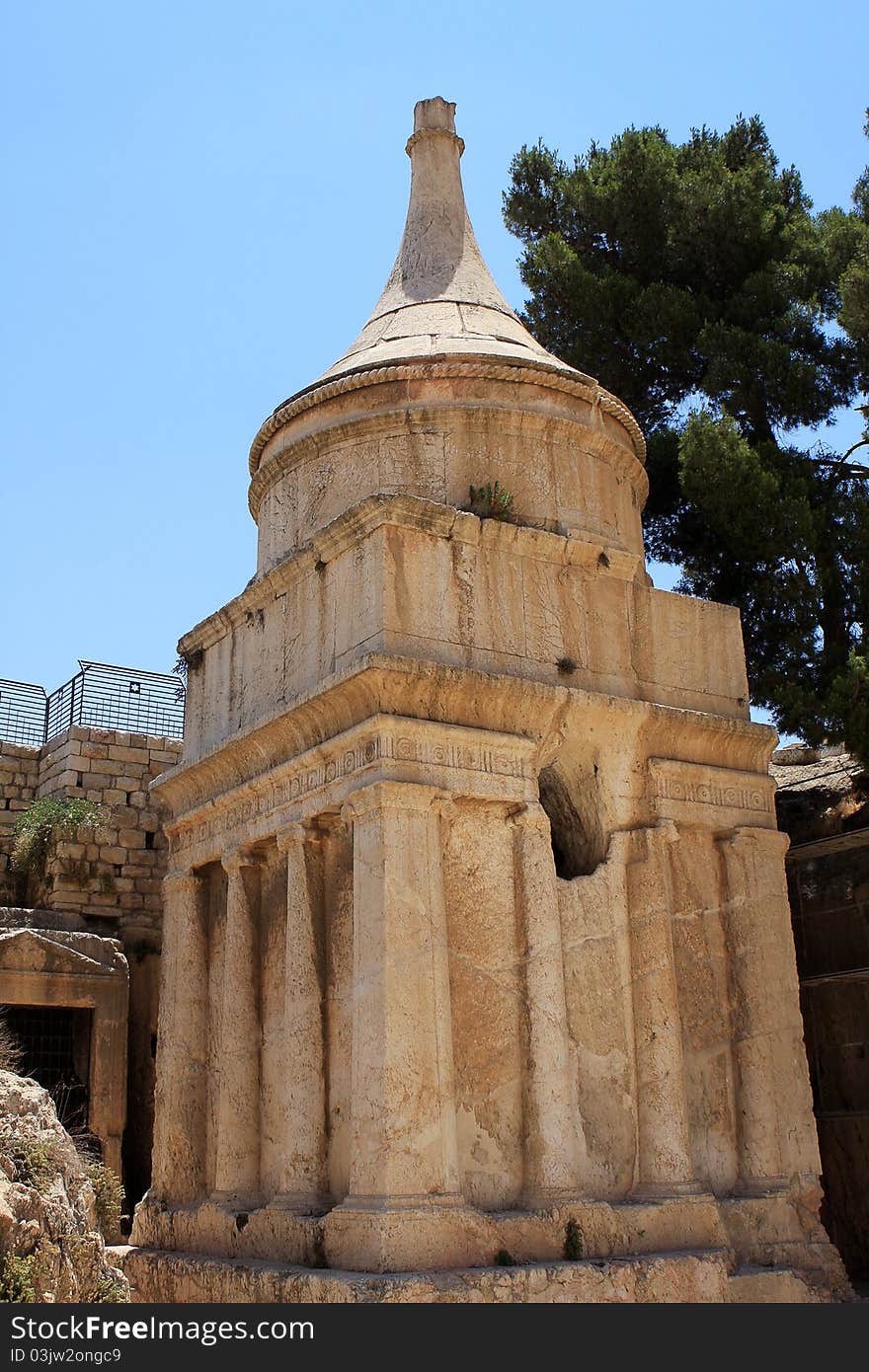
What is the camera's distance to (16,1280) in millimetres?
5141

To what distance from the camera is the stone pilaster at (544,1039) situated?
7.67 meters

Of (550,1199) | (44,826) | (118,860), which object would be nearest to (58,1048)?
(118,860)

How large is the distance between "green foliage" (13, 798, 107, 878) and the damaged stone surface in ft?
27.1

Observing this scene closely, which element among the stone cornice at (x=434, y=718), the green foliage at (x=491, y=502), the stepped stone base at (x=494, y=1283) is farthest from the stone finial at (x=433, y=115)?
the stepped stone base at (x=494, y=1283)

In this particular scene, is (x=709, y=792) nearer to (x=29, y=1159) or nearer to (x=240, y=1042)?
(x=240, y=1042)

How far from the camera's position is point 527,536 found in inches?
355

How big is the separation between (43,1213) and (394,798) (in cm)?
297

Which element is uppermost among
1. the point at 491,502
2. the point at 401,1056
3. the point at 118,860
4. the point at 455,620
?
the point at 491,502

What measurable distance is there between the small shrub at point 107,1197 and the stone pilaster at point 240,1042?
193 centimetres

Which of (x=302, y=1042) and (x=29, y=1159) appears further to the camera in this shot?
(x=302, y=1042)

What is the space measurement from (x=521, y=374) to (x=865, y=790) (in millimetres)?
4805

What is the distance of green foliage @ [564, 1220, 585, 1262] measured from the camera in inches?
293

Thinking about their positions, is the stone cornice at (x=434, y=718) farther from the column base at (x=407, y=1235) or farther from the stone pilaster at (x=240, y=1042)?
the column base at (x=407, y=1235)
